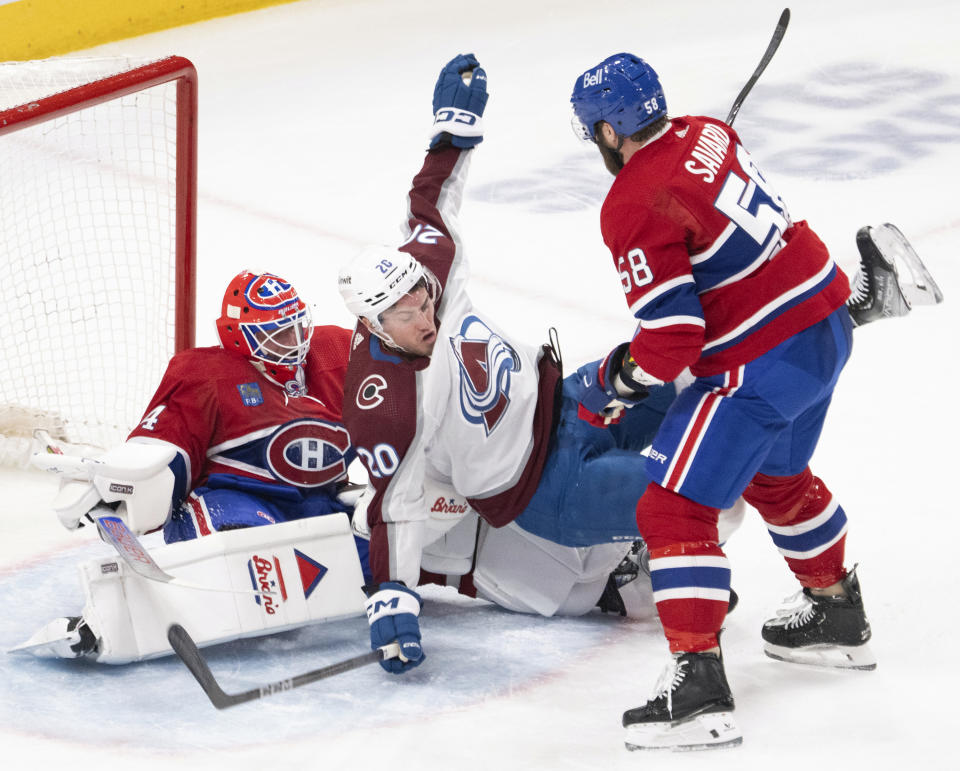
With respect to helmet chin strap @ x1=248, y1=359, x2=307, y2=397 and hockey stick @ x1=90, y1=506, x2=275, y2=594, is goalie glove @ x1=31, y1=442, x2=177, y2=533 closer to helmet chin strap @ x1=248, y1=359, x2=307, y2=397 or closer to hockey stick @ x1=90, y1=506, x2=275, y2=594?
hockey stick @ x1=90, y1=506, x2=275, y2=594

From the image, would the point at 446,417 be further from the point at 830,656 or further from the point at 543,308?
the point at 543,308

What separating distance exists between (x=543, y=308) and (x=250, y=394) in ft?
5.57

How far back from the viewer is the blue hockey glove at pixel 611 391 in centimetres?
233

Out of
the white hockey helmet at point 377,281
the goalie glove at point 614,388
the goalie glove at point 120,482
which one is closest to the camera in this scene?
the goalie glove at point 614,388

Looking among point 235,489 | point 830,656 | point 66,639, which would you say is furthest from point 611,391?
point 66,639

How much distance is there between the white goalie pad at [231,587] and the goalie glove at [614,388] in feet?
2.04

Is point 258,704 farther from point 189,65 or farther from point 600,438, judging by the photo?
point 189,65

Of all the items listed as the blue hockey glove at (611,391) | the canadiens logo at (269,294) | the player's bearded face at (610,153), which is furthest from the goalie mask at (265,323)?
the player's bearded face at (610,153)

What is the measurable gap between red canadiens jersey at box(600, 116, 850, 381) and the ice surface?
662 millimetres

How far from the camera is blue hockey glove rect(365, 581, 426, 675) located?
8.18ft

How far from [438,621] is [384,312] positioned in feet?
2.40

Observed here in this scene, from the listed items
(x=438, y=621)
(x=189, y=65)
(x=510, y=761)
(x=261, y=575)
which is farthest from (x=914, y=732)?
(x=189, y=65)

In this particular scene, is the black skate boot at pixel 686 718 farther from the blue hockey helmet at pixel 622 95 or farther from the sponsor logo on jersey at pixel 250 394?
the sponsor logo on jersey at pixel 250 394

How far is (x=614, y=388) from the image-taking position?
2355 millimetres
